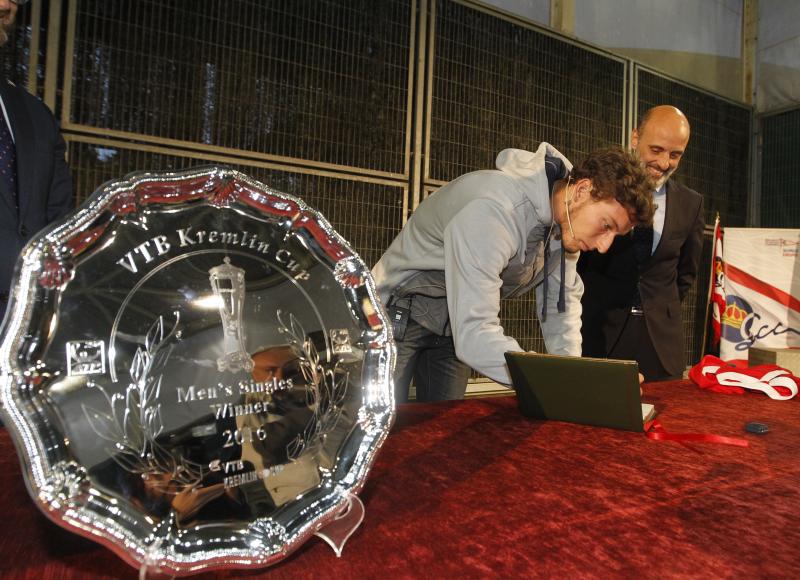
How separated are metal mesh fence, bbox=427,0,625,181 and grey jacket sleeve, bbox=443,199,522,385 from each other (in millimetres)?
1793

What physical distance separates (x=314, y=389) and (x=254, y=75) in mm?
2319

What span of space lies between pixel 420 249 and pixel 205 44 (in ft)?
5.25

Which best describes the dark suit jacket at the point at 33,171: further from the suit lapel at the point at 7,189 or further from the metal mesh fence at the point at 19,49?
the metal mesh fence at the point at 19,49

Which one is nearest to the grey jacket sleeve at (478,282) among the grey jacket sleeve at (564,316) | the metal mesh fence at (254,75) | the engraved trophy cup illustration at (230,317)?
the grey jacket sleeve at (564,316)

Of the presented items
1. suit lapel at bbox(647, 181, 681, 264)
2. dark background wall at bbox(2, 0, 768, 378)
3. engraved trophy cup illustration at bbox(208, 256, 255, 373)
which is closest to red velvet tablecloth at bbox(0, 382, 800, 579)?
engraved trophy cup illustration at bbox(208, 256, 255, 373)

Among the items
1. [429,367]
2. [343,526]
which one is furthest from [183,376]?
[429,367]

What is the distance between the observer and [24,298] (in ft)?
1.34

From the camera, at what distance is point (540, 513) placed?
0.59m

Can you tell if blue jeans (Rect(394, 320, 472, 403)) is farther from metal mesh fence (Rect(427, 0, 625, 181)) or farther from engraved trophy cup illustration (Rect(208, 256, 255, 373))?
metal mesh fence (Rect(427, 0, 625, 181))

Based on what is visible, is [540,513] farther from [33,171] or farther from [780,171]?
[780,171]

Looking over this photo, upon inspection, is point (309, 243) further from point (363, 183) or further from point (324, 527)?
point (363, 183)

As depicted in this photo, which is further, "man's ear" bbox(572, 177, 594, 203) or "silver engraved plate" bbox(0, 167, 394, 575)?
"man's ear" bbox(572, 177, 594, 203)

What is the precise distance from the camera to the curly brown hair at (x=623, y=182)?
130 cm

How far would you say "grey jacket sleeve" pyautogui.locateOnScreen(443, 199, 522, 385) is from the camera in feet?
3.97
